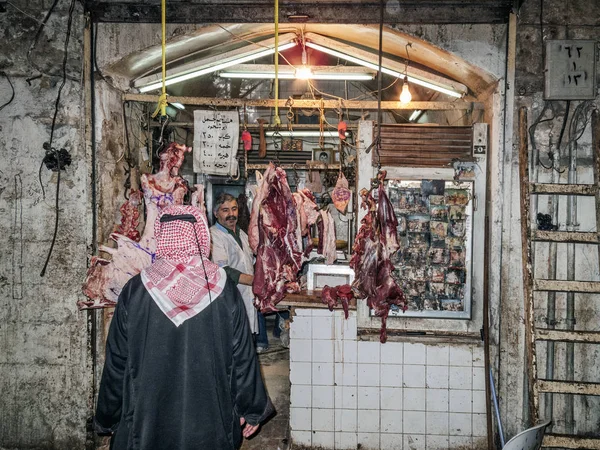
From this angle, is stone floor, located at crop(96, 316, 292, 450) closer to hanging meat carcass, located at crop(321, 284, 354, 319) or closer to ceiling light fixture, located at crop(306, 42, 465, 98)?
hanging meat carcass, located at crop(321, 284, 354, 319)

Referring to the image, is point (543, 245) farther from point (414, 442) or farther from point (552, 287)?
point (414, 442)

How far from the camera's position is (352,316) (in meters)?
4.46

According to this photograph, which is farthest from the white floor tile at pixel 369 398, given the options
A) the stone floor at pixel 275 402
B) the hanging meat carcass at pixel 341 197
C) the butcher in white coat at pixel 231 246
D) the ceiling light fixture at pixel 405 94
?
the ceiling light fixture at pixel 405 94

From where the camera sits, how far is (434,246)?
14.5 feet

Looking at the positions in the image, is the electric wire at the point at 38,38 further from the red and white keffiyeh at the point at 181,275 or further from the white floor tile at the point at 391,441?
the white floor tile at the point at 391,441

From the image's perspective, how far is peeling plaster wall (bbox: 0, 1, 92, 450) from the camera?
428cm

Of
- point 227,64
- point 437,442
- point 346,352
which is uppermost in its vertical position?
point 227,64

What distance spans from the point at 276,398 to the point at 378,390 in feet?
5.96

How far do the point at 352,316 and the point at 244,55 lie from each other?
10.3ft

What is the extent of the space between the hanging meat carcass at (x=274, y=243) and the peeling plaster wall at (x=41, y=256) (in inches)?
71.0

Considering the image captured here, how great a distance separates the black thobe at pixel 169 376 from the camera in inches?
114

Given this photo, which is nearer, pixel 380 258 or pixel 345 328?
pixel 380 258

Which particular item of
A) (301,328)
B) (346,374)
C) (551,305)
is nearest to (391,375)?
(346,374)

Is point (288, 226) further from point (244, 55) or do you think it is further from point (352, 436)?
point (352, 436)
